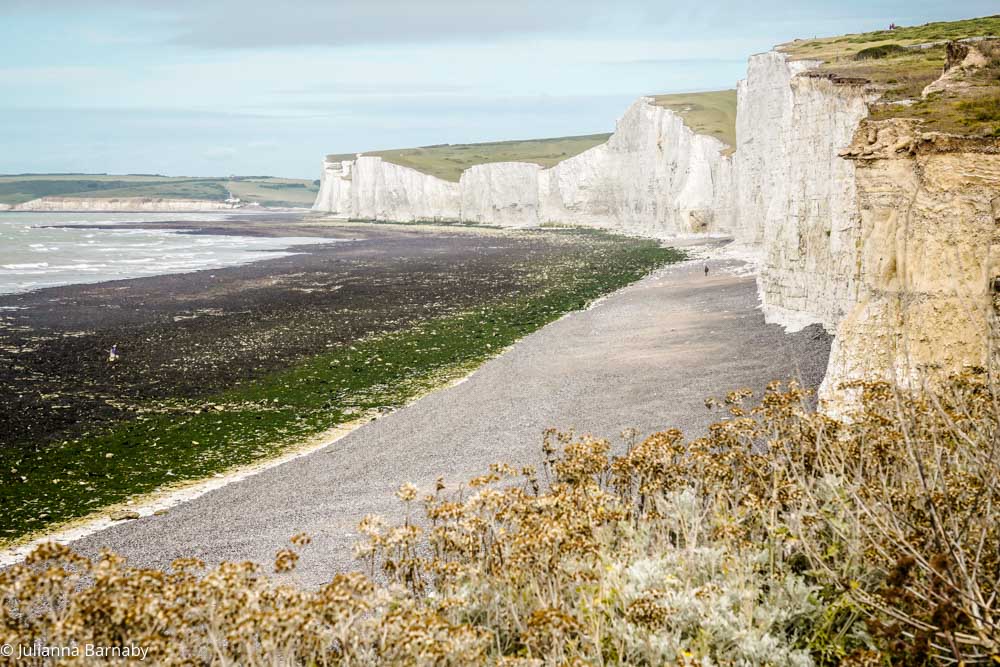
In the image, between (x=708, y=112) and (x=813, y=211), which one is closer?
(x=813, y=211)

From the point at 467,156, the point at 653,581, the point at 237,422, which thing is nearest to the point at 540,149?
the point at 467,156

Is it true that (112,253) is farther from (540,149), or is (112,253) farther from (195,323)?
(540,149)

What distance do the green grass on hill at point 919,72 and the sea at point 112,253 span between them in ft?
153

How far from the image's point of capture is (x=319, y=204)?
186 meters

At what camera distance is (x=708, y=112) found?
83.2 meters

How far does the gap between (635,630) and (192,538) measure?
9694 mm

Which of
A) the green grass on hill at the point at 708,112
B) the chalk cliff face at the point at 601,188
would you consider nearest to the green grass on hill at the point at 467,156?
the chalk cliff face at the point at 601,188

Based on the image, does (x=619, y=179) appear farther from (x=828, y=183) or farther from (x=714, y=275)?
(x=828, y=183)

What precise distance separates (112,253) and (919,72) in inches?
2940

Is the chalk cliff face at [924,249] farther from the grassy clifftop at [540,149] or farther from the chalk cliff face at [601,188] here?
the grassy clifftop at [540,149]

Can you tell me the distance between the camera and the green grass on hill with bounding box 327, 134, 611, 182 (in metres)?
134

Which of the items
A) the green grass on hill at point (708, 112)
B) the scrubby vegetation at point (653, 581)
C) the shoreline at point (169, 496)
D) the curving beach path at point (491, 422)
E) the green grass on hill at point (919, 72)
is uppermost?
the green grass on hill at point (708, 112)

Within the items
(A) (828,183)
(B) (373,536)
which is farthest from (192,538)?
(A) (828,183)

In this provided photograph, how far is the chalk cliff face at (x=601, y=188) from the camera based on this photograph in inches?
2980
